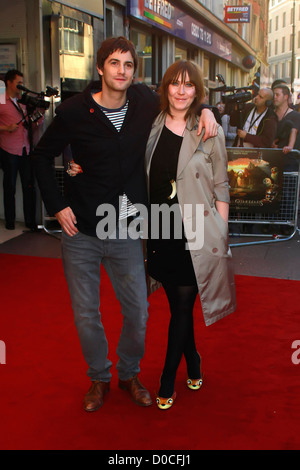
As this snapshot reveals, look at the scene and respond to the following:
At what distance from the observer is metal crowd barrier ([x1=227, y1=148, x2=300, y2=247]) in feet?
23.7

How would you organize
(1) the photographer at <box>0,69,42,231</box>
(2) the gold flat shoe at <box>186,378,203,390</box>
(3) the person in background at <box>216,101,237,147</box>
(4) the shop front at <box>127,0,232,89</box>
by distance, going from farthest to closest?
(4) the shop front at <box>127,0,232,89</box>
(3) the person in background at <box>216,101,237,147</box>
(1) the photographer at <box>0,69,42,231</box>
(2) the gold flat shoe at <box>186,378,203,390</box>

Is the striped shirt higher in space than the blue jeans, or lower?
higher

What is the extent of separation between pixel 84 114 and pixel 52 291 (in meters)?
2.63

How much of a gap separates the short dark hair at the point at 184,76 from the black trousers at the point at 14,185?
500cm

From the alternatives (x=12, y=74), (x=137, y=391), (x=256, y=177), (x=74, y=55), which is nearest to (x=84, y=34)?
(x=74, y=55)

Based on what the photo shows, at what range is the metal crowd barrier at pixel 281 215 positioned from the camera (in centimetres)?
723

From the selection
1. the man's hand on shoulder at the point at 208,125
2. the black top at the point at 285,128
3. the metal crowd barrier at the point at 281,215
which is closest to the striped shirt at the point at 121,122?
the man's hand on shoulder at the point at 208,125

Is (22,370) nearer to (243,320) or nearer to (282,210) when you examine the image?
(243,320)

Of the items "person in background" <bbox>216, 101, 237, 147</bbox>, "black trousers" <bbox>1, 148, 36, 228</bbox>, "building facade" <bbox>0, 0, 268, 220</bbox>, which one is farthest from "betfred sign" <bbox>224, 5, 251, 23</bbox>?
"black trousers" <bbox>1, 148, 36, 228</bbox>

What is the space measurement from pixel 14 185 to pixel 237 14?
45.3ft

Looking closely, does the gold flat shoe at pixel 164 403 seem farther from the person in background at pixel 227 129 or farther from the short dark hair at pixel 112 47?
the person in background at pixel 227 129

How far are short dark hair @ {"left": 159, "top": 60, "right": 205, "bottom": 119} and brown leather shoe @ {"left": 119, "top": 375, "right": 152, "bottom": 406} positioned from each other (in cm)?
148

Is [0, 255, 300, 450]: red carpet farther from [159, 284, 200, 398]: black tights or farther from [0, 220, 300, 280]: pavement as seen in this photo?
[0, 220, 300, 280]: pavement

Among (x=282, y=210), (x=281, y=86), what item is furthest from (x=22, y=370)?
(x=281, y=86)
